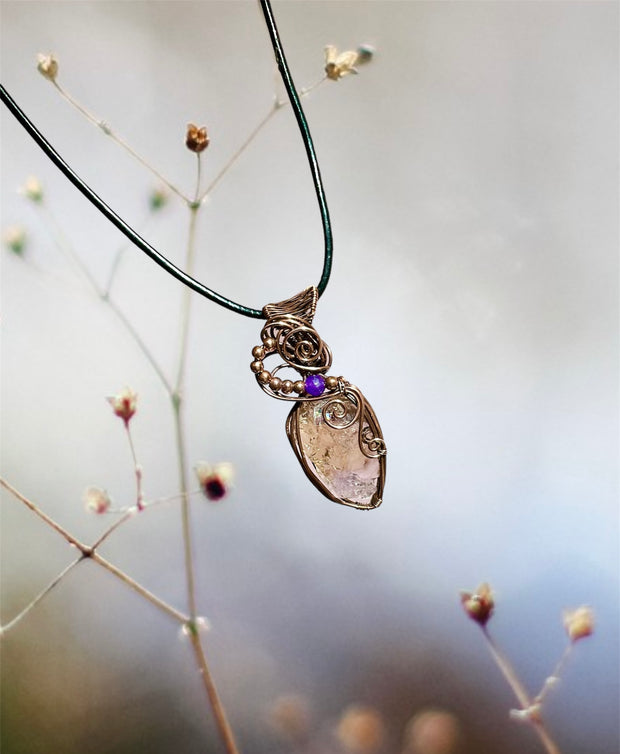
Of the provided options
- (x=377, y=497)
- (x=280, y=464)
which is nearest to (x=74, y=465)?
(x=280, y=464)

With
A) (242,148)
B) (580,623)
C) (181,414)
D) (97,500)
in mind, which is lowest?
(97,500)

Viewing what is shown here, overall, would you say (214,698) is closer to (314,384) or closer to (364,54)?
(314,384)

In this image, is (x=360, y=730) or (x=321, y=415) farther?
(x=360, y=730)

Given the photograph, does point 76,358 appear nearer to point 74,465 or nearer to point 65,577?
point 74,465

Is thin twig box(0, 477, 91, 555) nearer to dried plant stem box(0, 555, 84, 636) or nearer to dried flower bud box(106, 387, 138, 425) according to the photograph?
dried plant stem box(0, 555, 84, 636)

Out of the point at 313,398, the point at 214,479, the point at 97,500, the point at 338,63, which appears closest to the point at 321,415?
the point at 313,398

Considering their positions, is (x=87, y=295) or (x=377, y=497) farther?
(x=87, y=295)

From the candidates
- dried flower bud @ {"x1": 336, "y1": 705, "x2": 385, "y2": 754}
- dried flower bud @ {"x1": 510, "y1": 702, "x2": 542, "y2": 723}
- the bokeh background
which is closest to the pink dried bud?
the bokeh background
